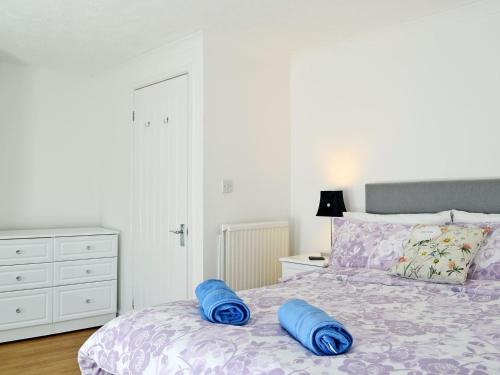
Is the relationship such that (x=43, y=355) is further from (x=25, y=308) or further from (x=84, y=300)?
(x=84, y=300)

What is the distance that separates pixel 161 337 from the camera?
1685 mm

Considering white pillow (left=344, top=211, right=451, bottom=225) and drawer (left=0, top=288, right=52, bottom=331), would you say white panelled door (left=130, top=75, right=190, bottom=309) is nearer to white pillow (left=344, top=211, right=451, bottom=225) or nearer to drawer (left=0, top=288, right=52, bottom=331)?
drawer (left=0, top=288, right=52, bottom=331)

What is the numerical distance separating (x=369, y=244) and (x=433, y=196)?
0.65m

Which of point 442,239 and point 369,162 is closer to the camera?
point 442,239

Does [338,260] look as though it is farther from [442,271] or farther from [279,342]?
[279,342]

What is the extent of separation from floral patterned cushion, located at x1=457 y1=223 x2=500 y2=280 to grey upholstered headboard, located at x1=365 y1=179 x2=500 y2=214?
1.33ft

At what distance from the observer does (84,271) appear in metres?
4.03

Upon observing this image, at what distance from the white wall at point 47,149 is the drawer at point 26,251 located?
0.61 meters

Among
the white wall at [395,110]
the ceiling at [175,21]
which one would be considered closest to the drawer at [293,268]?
the white wall at [395,110]

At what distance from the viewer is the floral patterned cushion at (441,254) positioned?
7.64ft

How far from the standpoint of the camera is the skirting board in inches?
144

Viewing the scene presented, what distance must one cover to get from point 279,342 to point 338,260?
1461 mm

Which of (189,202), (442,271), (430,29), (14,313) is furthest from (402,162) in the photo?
(14,313)

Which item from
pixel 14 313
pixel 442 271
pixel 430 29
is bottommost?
pixel 14 313
